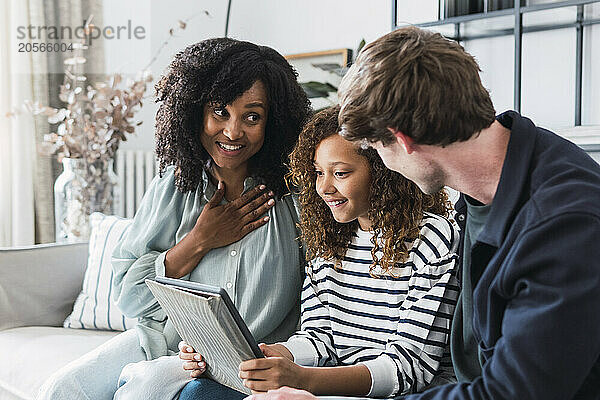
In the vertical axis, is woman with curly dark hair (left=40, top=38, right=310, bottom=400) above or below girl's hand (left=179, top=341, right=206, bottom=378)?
above

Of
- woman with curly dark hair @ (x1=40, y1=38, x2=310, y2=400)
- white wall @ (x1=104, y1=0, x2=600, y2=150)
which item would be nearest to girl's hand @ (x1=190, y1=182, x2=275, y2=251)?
woman with curly dark hair @ (x1=40, y1=38, x2=310, y2=400)

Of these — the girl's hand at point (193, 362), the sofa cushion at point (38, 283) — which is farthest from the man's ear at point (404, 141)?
the sofa cushion at point (38, 283)

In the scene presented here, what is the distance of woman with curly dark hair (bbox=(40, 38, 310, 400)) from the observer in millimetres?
1566

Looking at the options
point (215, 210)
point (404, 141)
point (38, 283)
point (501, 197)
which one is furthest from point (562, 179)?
point (38, 283)

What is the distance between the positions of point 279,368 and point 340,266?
317mm

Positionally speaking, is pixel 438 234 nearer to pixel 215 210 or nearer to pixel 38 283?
pixel 215 210

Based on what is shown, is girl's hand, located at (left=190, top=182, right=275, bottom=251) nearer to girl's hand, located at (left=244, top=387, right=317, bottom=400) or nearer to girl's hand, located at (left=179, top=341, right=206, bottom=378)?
girl's hand, located at (left=179, top=341, right=206, bottom=378)

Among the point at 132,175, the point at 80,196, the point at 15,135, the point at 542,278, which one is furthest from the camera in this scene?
the point at 132,175

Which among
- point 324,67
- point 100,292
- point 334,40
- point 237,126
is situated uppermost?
point 334,40

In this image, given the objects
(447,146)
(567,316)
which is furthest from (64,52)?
(567,316)

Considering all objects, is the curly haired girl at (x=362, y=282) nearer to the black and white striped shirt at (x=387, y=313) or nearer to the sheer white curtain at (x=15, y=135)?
the black and white striped shirt at (x=387, y=313)

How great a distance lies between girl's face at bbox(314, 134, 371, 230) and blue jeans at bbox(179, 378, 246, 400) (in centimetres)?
40

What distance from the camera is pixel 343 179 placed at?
1.36 metres

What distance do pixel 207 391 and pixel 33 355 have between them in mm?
828
